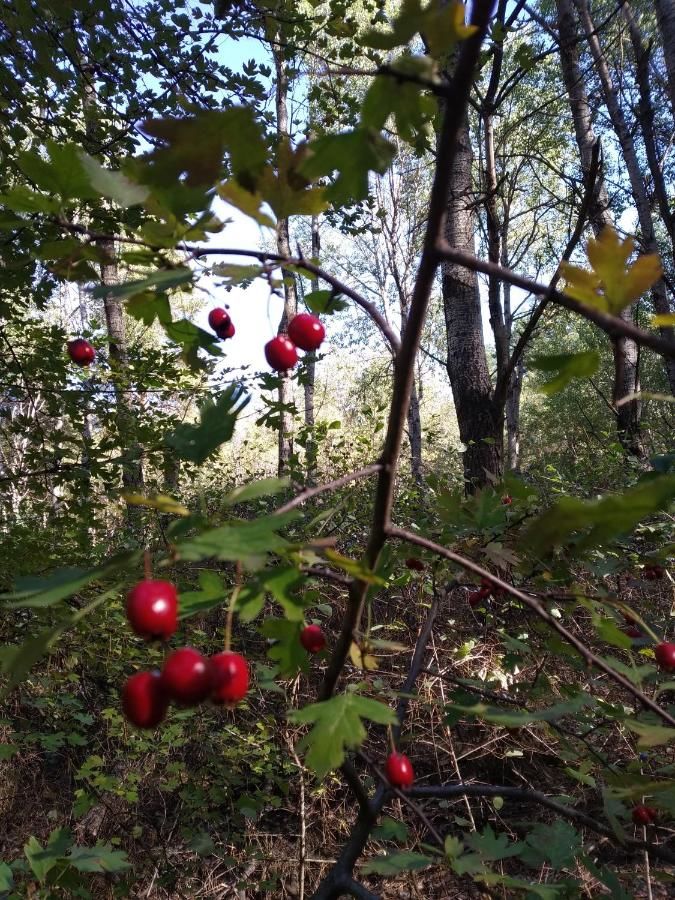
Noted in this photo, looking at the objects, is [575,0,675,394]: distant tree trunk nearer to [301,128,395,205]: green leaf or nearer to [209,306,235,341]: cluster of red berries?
[209,306,235,341]: cluster of red berries

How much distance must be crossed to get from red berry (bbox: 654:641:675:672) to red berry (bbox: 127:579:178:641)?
42.6 inches

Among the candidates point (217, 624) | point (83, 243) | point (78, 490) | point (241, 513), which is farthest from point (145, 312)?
point (241, 513)

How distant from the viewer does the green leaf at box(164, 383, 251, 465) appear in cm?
78

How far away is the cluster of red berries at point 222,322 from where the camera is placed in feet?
4.39

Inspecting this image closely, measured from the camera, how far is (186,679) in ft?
2.40

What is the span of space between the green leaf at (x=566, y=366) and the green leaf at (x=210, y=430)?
425 mm

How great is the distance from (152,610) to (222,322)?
0.83 metres

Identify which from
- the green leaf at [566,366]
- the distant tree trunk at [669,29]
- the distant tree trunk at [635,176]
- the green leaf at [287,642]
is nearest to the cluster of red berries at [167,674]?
the green leaf at [287,642]

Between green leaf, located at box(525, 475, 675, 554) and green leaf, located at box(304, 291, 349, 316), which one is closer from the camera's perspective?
green leaf, located at box(525, 475, 675, 554)

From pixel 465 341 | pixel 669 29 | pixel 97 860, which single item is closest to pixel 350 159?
pixel 97 860

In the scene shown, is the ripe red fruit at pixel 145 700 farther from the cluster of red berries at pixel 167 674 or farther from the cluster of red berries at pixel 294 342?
the cluster of red berries at pixel 294 342

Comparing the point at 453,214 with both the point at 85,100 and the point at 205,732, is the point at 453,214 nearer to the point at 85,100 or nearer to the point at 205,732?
the point at 85,100

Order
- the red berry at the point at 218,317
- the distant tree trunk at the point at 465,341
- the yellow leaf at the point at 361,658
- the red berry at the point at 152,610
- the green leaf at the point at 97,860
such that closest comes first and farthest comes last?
1. the red berry at the point at 152,610
2. the yellow leaf at the point at 361,658
3. the red berry at the point at 218,317
4. the green leaf at the point at 97,860
5. the distant tree trunk at the point at 465,341

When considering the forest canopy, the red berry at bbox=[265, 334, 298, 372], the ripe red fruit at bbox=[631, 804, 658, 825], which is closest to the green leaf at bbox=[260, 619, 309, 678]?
the forest canopy
